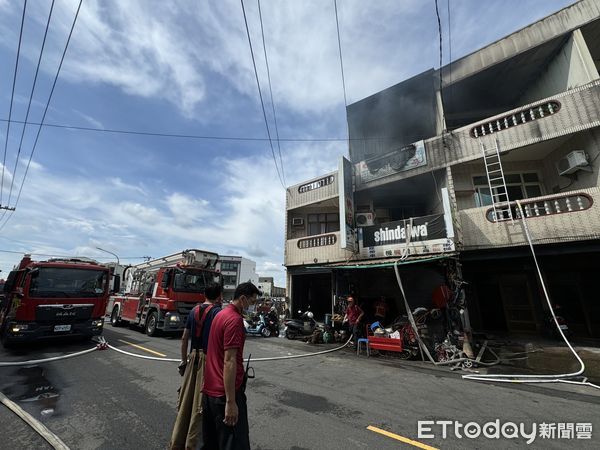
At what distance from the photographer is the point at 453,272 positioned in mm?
8789

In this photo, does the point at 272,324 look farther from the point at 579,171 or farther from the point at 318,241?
the point at 579,171

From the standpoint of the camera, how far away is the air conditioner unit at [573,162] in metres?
8.82

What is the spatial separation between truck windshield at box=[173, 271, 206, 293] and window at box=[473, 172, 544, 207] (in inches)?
474

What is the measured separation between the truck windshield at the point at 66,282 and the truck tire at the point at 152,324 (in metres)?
2.80

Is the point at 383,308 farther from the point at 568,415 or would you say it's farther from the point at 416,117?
the point at 416,117

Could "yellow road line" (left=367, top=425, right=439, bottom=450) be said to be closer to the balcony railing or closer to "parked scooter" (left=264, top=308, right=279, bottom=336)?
the balcony railing

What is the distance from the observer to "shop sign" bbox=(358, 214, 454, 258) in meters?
10.1

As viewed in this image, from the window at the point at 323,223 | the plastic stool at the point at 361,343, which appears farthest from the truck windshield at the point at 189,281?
the plastic stool at the point at 361,343

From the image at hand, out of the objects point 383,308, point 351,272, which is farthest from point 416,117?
point 383,308

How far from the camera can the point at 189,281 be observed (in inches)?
457

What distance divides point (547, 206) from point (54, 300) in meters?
16.1

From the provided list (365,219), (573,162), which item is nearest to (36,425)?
(365,219)

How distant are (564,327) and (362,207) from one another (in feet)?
28.1

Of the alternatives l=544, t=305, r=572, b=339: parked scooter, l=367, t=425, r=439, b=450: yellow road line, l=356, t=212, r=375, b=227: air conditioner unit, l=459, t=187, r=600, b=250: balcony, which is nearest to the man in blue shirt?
l=367, t=425, r=439, b=450: yellow road line
